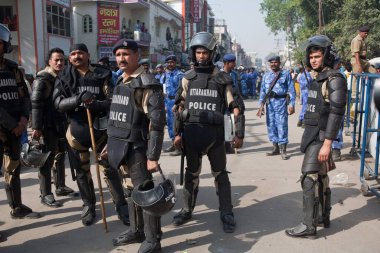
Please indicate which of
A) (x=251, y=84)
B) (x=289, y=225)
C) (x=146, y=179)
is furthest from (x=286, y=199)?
(x=251, y=84)

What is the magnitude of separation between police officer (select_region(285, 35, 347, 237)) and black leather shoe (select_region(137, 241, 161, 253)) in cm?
137

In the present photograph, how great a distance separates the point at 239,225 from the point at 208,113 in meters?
1.30

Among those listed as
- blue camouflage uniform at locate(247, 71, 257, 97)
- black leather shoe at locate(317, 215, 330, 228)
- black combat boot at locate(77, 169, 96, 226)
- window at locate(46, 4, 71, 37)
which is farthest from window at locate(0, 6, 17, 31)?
black leather shoe at locate(317, 215, 330, 228)

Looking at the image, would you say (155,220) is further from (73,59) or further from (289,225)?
(73,59)

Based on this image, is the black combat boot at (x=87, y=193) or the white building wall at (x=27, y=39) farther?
the white building wall at (x=27, y=39)

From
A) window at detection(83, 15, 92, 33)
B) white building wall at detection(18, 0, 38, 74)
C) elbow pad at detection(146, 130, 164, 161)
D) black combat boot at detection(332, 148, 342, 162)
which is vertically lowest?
black combat boot at detection(332, 148, 342, 162)

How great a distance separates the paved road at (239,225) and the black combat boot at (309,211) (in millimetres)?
78

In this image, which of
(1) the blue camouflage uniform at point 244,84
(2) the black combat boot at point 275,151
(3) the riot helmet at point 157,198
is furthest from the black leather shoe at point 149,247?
(1) the blue camouflage uniform at point 244,84

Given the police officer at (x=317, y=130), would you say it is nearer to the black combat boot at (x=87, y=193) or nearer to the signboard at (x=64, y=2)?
the black combat boot at (x=87, y=193)

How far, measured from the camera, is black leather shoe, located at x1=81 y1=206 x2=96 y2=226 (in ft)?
14.5

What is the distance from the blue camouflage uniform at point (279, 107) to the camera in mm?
7785

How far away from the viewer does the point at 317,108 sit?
3.88 meters

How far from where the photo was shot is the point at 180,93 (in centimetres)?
438

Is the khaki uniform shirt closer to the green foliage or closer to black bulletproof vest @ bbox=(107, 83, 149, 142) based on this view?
black bulletproof vest @ bbox=(107, 83, 149, 142)
